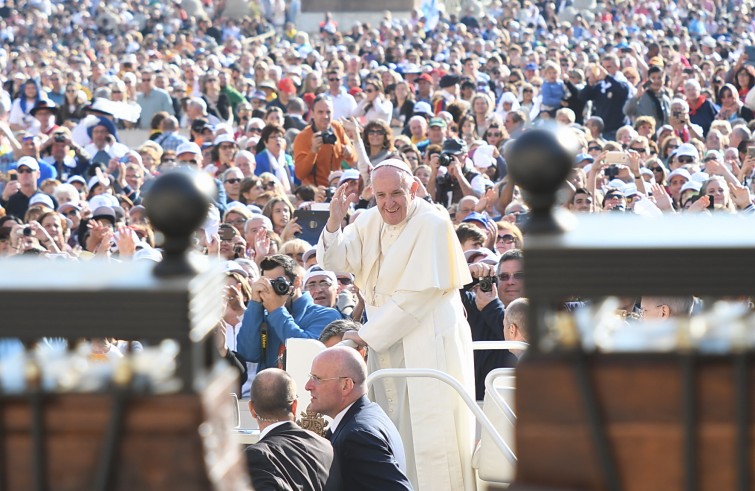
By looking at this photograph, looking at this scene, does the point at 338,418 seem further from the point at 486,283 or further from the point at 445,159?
the point at 445,159

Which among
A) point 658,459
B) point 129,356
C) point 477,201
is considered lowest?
point 477,201

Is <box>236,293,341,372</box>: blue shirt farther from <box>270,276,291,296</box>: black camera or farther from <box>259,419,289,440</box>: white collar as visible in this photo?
<box>259,419,289,440</box>: white collar

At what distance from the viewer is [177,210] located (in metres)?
1.65

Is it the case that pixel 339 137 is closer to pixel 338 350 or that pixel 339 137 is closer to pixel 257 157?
pixel 257 157

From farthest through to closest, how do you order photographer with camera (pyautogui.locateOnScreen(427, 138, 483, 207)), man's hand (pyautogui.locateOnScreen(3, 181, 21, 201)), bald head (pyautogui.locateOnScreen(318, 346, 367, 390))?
man's hand (pyautogui.locateOnScreen(3, 181, 21, 201)), photographer with camera (pyautogui.locateOnScreen(427, 138, 483, 207)), bald head (pyautogui.locateOnScreen(318, 346, 367, 390))

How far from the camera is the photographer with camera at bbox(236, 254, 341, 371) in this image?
8.34m

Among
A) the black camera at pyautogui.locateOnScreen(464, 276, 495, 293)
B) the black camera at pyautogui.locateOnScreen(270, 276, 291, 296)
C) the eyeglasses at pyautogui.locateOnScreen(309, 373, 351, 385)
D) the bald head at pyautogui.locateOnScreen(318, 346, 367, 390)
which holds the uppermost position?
the bald head at pyautogui.locateOnScreen(318, 346, 367, 390)

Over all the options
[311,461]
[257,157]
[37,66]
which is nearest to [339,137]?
[257,157]

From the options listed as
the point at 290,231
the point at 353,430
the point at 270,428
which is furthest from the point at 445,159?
the point at 270,428

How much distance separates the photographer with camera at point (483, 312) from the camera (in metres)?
8.15

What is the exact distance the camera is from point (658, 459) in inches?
63.9

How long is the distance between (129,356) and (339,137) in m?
13.1

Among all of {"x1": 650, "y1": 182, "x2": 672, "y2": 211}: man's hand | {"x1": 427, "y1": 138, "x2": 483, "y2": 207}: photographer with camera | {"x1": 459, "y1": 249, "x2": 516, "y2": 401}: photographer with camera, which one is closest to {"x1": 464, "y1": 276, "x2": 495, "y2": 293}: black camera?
{"x1": 459, "y1": 249, "x2": 516, "y2": 401}: photographer with camera

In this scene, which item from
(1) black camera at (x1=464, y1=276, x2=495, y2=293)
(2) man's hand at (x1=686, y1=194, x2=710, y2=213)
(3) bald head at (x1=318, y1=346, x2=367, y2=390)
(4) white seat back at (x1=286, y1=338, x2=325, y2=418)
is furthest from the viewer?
(2) man's hand at (x1=686, y1=194, x2=710, y2=213)
